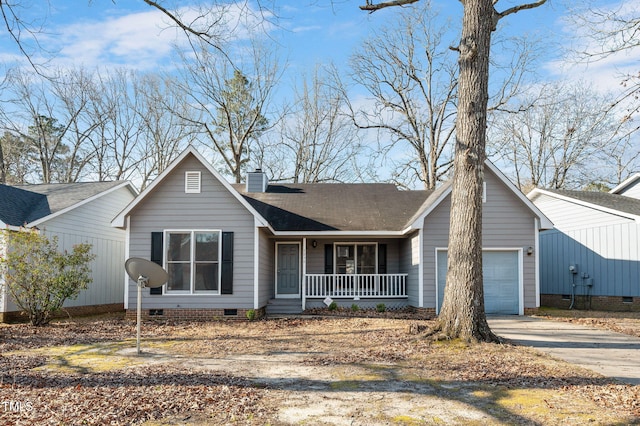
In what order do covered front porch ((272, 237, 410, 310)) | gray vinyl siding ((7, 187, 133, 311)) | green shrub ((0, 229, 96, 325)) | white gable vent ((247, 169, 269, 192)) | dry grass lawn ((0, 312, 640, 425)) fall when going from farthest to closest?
1. white gable vent ((247, 169, 269, 192))
2. covered front porch ((272, 237, 410, 310))
3. gray vinyl siding ((7, 187, 133, 311))
4. green shrub ((0, 229, 96, 325))
5. dry grass lawn ((0, 312, 640, 425))

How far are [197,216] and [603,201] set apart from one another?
1431cm

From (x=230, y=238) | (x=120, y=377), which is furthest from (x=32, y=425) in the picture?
(x=230, y=238)

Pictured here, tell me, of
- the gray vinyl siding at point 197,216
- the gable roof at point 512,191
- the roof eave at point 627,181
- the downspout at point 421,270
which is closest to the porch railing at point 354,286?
the downspout at point 421,270

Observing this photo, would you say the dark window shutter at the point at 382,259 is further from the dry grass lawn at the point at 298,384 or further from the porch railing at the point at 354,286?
the dry grass lawn at the point at 298,384

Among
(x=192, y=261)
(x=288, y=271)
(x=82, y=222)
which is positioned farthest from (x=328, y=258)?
(x=82, y=222)

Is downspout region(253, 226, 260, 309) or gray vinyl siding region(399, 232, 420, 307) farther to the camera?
gray vinyl siding region(399, 232, 420, 307)

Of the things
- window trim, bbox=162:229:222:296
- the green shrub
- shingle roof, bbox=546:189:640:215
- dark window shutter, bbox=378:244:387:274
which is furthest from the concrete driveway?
the green shrub

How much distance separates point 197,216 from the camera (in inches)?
556

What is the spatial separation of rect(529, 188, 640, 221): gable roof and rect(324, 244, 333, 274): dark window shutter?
912 cm

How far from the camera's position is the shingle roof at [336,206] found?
16.4 m

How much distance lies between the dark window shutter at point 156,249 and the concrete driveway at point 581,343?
8843 mm

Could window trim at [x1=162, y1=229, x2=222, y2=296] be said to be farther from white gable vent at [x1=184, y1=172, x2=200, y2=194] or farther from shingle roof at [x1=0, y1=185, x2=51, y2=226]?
shingle roof at [x1=0, y1=185, x2=51, y2=226]

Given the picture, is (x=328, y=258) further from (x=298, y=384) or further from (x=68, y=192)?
(x=298, y=384)

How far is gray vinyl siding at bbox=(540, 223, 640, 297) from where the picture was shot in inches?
643
